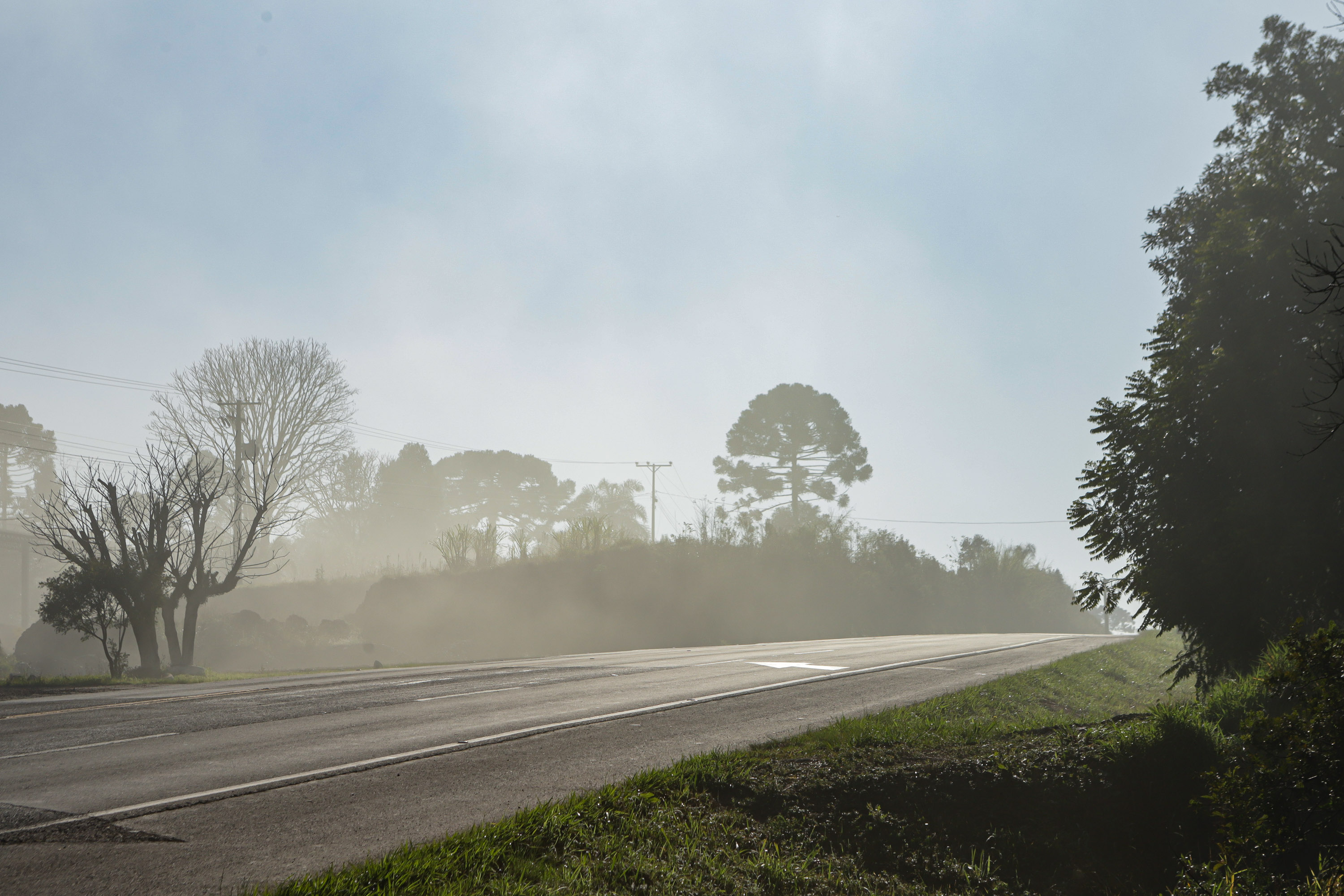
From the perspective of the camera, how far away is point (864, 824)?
5898 millimetres

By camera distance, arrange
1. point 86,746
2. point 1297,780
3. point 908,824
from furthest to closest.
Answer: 1. point 86,746
2. point 908,824
3. point 1297,780

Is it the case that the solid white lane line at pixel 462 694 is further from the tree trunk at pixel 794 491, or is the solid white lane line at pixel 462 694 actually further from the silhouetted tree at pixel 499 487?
the silhouetted tree at pixel 499 487

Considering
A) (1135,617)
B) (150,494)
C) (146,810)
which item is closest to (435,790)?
(146,810)

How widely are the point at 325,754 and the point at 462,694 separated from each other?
15.0 ft

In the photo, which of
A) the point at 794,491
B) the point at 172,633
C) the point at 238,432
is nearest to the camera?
the point at 172,633

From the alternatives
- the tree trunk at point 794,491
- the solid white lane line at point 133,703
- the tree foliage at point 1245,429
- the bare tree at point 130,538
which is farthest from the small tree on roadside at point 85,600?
the tree trunk at point 794,491

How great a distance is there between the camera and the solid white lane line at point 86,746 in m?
7.20

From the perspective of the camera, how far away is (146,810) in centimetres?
526

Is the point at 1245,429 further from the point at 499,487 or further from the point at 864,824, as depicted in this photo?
the point at 499,487

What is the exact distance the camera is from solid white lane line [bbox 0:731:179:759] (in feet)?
23.6

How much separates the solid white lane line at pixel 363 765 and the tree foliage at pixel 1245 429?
6.00 meters

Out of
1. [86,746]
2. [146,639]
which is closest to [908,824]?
[86,746]

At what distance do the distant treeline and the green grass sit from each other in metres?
29.0

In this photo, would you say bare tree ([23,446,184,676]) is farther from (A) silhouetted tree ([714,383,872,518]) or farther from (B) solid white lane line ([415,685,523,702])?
(A) silhouetted tree ([714,383,872,518])
